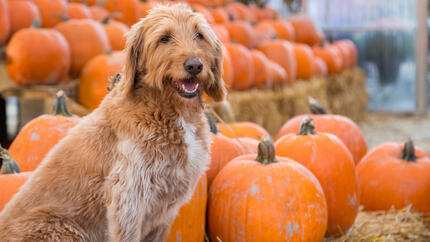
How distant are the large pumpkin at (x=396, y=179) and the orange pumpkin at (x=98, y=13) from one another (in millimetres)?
3589

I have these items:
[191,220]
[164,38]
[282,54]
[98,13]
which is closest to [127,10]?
[98,13]

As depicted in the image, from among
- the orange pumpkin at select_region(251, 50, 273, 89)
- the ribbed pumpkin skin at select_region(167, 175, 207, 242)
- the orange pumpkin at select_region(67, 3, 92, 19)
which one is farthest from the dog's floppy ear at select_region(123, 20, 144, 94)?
the orange pumpkin at select_region(251, 50, 273, 89)

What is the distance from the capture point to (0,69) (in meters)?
4.58

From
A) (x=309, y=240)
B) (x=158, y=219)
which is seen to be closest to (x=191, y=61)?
(x=158, y=219)

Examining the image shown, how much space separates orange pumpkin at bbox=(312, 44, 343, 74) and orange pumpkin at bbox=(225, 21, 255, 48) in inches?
79.7

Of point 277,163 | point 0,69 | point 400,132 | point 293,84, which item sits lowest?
point 400,132

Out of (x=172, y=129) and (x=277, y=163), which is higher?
(x=172, y=129)

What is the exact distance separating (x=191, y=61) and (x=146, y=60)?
233 mm

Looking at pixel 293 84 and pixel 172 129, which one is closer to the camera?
pixel 172 129

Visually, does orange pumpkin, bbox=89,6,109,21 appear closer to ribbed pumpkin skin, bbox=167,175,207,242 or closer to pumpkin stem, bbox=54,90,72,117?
pumpkin stem, bbox=54,90,72,117

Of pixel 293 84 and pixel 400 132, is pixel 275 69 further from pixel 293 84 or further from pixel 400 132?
pixel 400 132

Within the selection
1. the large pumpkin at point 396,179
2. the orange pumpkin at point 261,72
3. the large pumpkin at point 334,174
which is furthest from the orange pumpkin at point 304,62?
the large pumpkin at point 334,174

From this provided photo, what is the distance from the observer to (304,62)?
7.79 metres

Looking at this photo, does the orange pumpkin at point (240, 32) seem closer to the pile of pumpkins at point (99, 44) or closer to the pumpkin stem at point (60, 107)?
the pile of pumpkins at point (99, 44)
